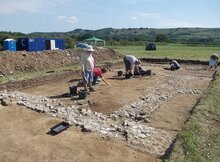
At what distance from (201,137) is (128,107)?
367cm

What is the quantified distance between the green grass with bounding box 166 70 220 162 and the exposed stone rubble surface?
1.76 feet

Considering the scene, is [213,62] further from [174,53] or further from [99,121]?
[99,121]

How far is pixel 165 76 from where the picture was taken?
18797mm

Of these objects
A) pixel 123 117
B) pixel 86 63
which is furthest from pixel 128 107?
pixel 86 63

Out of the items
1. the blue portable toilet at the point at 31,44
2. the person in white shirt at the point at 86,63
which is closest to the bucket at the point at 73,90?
the person in white shirt at the point at 86,63

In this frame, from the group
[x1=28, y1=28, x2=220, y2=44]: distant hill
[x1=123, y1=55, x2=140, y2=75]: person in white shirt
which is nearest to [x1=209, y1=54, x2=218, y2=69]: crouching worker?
[x1=123, y1=55, x2=140, y2=75]: person in white shirt

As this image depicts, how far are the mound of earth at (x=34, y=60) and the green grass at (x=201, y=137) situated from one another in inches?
499

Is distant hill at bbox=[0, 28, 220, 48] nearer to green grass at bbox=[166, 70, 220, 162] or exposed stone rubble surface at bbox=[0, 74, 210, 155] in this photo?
exposed stone rubble surface at bbox=[0, 74, 210, 155]

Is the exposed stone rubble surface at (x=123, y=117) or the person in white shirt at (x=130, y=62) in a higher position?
the person in white shirt at (x=130, y=62)

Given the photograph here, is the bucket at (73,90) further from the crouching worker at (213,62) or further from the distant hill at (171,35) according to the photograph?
the distant hill at (171,35)

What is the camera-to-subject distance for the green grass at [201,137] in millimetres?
6898

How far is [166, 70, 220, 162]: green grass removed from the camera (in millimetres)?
6898

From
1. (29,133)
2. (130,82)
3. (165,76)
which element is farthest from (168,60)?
(29,133)

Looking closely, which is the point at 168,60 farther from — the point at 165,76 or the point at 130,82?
the point at 130,82
